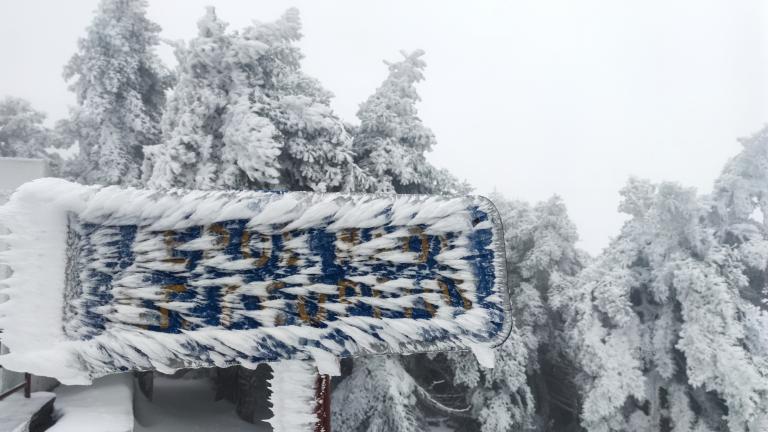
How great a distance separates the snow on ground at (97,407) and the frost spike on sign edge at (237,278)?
3.33 metres

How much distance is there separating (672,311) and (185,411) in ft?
30.8

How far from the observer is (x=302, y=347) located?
163 centimetres

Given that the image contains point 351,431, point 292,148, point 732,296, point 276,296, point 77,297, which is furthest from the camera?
point 732,296

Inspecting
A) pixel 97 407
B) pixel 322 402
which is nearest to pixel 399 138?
pixel 97 407

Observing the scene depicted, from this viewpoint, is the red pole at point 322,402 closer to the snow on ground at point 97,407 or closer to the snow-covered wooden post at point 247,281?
the snow-covered wooden post at point 247,281

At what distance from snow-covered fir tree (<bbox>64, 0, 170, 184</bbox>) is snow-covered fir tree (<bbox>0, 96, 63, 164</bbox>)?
2564mm

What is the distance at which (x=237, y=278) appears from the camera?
1.58 meters

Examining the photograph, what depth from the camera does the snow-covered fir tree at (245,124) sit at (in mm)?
7645

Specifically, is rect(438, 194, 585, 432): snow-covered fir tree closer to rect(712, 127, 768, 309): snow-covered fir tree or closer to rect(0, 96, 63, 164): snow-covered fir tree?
rect(712, 127, 768, 309): snow-covered fir tree

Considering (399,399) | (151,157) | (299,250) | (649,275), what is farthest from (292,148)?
(649,275)

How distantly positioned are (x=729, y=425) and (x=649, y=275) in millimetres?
3035

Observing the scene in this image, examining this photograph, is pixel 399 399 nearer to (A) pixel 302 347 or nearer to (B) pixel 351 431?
(B) pixel 351 431

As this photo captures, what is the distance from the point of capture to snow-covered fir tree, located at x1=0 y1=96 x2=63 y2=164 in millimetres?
13469

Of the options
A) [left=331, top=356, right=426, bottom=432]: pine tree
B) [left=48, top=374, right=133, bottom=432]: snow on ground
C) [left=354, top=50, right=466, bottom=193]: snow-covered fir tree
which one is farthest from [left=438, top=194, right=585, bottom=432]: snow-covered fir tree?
[left=48, top=374, right=133, bottom=432]: snow on ground
